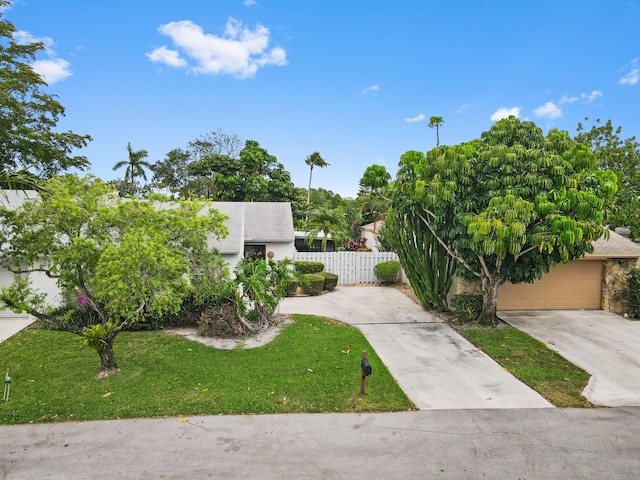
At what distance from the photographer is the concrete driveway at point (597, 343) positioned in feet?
22.7

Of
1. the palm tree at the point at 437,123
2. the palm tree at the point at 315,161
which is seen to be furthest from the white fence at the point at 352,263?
the palm tree at the point at 315,161

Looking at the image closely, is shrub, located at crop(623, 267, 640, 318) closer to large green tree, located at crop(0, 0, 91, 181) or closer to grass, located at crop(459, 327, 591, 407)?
grass, located at crop(459, 327, 591, 407)

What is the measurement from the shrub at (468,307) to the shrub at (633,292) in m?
5.02

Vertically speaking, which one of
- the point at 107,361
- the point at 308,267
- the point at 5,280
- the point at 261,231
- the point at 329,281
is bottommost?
the point at 107,361

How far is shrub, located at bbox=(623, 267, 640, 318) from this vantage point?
38.1ft

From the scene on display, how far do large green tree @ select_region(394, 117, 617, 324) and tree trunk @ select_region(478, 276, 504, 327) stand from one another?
27 millimetres

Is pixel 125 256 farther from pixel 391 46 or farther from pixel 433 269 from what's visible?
pixel 391 46

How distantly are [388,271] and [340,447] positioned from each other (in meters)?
12.4

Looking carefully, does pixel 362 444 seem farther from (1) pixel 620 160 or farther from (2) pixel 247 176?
(2) pixel 247 176

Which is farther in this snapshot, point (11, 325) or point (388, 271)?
point (388, 271)

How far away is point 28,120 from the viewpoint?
829 inches

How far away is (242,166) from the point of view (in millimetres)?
31562

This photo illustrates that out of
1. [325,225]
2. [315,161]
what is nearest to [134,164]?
[315,161]

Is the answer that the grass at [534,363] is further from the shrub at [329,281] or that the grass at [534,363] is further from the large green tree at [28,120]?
the large green tree at [28,120]
